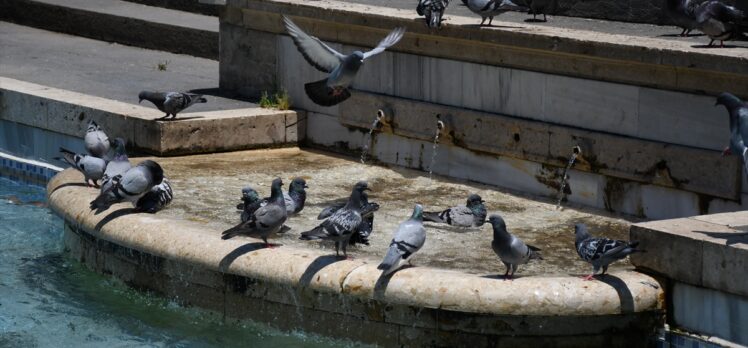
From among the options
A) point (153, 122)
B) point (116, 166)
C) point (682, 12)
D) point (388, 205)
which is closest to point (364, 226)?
point (388, 205)

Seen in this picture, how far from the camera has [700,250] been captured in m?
7.27

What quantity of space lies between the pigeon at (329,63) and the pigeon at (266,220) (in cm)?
202

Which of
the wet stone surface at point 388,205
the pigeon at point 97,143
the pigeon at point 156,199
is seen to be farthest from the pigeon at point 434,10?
the pigeon at point 97,143

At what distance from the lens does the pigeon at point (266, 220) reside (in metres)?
8.02

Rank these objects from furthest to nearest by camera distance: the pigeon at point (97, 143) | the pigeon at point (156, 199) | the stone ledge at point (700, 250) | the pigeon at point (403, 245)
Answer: the pigeon at point (97, 143) < the pigeon at point (156, 199) < the pigeon at point (403, 245) < the stone ledge at point (700, 250)

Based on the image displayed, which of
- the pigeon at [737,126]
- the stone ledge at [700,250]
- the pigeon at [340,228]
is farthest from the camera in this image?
the pigeon at [340,228]

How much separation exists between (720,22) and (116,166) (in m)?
4.12

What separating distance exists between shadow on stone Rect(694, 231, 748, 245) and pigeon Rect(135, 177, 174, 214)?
11.7 ft

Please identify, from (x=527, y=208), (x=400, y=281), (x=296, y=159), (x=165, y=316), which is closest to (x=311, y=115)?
(x=296, y=159)

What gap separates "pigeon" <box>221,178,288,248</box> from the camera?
8.02m

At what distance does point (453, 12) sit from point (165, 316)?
5.05 m

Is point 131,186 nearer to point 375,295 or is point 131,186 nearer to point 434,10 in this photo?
point 375,295

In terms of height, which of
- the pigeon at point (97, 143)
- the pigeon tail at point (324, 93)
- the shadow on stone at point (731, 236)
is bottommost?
the pigeon at point (97, 143)

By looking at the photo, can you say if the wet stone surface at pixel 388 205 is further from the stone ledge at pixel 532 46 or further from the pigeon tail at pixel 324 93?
the stone ledge at pixel 532 46
